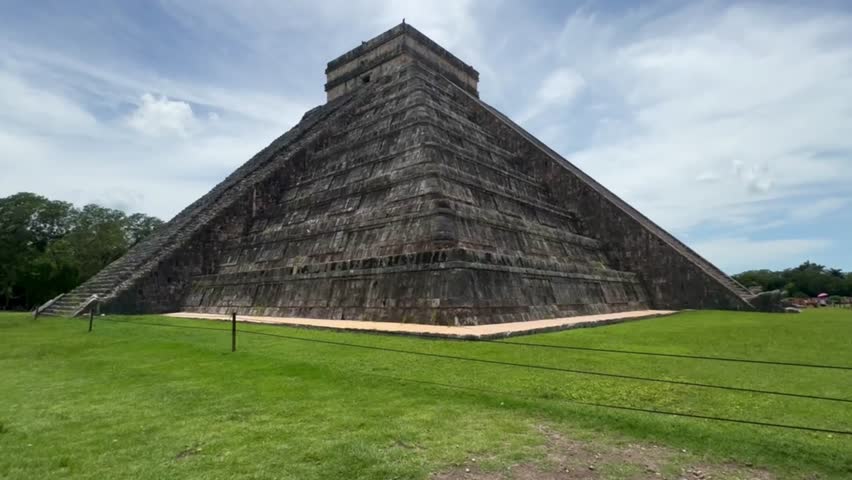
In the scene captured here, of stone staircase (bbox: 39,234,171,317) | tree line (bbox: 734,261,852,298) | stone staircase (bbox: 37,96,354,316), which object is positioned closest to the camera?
stone staircase (bbox: 39,234,171,317)

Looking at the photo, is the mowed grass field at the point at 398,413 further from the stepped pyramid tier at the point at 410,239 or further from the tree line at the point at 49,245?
the tree line at the point at 49,245

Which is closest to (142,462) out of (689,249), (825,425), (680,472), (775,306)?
(680,472)

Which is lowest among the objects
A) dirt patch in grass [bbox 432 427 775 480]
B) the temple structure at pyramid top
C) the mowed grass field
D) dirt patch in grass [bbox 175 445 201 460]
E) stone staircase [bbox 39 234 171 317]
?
dirt patch in grass [bbox 432 427 775 480]

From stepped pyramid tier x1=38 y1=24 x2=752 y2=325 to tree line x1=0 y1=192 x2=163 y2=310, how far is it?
54.0ft

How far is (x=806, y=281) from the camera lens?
43.6 meters

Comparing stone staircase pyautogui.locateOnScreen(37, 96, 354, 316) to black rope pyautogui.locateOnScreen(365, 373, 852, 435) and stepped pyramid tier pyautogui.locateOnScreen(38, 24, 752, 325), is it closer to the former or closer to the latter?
stepped pyramid tier pyautogui.locateOnScreen(38, 24, 752, 325)

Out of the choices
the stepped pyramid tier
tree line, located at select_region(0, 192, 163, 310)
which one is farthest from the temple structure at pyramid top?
tree line, located at select_region(0, 192, 163, 310)

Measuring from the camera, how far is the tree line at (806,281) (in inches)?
1607

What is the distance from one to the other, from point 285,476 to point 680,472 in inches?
121

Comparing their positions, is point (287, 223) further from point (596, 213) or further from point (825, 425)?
point (825, 425)

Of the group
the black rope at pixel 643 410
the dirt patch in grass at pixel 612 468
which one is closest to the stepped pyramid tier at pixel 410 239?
the black rope at pixel 643 410

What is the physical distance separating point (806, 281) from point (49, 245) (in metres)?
64.6

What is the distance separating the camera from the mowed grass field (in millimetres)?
3904

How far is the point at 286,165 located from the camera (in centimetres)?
2261
